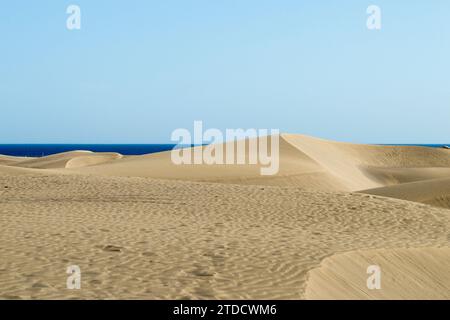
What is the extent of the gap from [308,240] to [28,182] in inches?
545

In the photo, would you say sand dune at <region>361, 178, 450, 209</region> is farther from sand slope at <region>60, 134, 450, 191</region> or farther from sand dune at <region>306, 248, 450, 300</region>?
sand dune at <region>306, 248, 450, 300</region>

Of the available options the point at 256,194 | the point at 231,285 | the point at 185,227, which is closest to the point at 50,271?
the point at 231,285

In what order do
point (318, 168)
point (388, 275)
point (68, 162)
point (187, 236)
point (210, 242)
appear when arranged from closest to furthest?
point (388, 275) → point (210, 242) → point (187, 236) → point (318, 168) → point (68, 162)

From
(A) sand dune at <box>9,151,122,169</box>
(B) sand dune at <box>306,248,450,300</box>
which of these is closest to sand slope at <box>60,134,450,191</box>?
(A) sand dune at <box>9,151,122,169</box>

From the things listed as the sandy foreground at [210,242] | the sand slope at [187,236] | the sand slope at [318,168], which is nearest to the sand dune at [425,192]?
the sandy foreground at [210,242]

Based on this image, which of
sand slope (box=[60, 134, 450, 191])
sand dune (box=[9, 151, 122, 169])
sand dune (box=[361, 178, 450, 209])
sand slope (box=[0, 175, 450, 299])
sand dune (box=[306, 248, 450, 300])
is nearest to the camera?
sand slope (box=[0, 175, 450, 299])

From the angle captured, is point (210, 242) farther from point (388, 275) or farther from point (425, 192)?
point (425, 192)

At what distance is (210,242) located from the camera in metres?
10.2

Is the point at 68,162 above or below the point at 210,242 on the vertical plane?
above

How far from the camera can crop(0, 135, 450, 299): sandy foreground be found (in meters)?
7.56

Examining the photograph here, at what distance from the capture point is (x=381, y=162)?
2249 inches

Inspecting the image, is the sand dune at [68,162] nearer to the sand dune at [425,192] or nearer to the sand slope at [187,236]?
the sand dune at [425,192]

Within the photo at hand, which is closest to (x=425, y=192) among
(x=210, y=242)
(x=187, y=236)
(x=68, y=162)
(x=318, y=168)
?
(x=318, y=168)

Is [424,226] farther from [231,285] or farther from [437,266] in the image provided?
[231,285]
